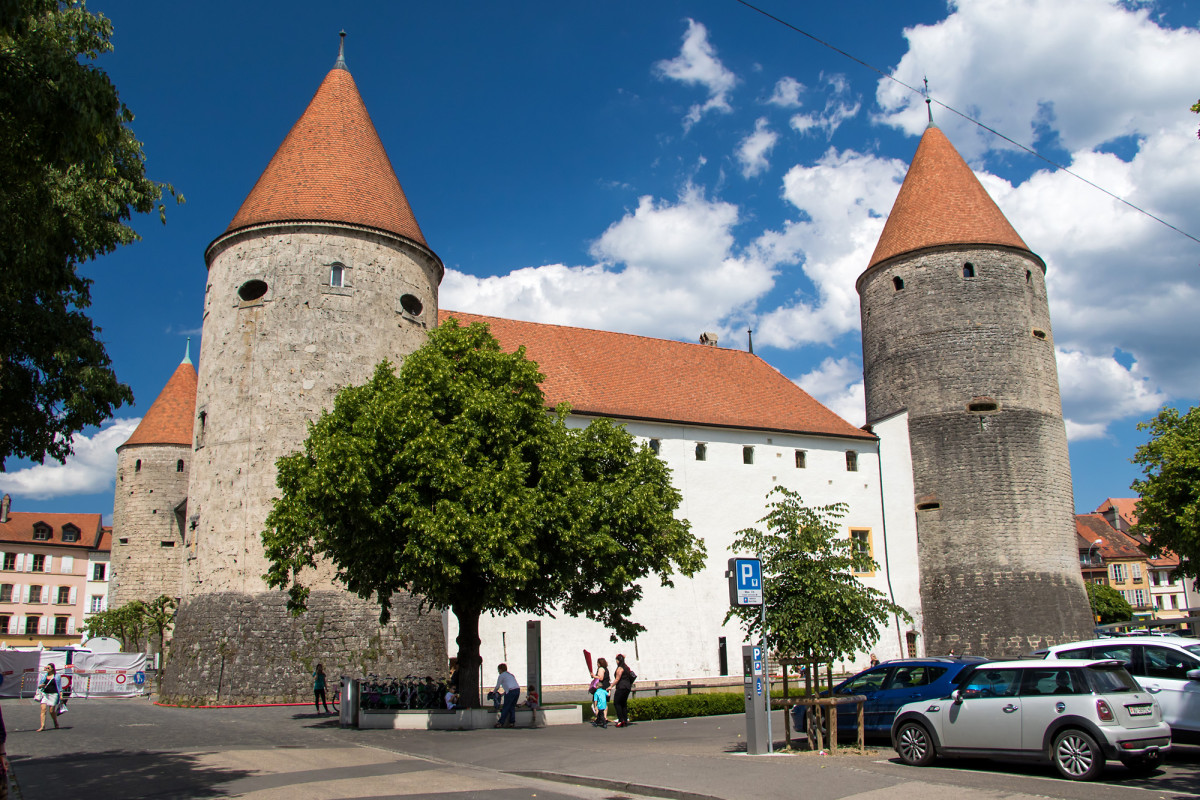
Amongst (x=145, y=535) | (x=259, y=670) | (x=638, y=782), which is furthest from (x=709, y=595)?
(x=145, y=535)

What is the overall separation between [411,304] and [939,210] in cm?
2141

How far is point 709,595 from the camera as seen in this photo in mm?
29469

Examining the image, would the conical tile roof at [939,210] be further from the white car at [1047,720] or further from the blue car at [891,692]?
the white car at [1047,720]

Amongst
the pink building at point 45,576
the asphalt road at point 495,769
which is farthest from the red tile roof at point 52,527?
the asphalt road at point 495,769

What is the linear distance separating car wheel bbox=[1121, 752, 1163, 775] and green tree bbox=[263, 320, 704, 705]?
9418mm

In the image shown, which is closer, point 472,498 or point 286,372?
point 472,498

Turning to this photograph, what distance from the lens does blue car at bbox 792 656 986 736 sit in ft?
43.1

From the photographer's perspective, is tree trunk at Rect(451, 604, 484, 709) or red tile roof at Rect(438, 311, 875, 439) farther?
red tile roof at Rect(438, 311, 875, 439)

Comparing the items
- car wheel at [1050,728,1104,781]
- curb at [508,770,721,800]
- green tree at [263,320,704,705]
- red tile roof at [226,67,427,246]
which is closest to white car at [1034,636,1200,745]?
car wheel at [1050,728,1104,781]

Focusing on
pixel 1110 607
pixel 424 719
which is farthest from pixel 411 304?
pixel 1110 607

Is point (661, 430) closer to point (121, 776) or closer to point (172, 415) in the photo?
point (121, 776)

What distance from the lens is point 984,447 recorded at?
31.8m

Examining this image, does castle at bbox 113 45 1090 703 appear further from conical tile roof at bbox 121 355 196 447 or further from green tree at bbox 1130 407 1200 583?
green tree at bbox 1130 407 1200 583

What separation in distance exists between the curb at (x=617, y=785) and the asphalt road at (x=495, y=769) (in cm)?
2
